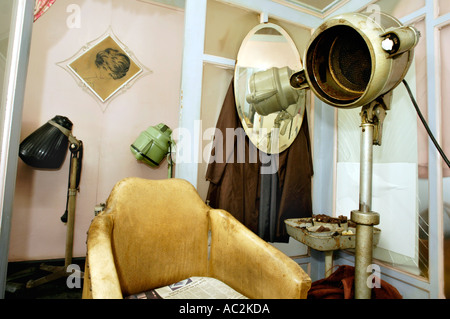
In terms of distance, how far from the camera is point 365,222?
3.46ft

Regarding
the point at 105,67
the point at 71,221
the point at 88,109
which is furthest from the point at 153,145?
the point at 105,67

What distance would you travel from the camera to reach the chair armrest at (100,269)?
54cm

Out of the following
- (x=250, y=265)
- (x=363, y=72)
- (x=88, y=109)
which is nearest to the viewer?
(x=250, y=265)

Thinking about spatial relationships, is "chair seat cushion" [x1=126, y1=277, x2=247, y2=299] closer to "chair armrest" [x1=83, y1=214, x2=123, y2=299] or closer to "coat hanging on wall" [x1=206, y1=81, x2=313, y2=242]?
"chair armrest" [x1=83, y1=214, x2=123, y2=299]

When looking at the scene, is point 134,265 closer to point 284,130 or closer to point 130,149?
point 284,130

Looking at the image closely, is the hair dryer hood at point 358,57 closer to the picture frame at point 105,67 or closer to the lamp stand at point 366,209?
the lamp stand at point 366,209

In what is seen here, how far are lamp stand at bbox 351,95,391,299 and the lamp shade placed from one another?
7.60 ft

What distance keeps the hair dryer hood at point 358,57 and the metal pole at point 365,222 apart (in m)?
0.19

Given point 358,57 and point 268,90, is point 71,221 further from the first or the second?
point 358,57

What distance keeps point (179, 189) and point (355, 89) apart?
3.16 ft

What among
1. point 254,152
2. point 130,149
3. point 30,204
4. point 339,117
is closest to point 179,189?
point 254,152

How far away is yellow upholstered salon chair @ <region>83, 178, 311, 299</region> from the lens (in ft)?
2.66

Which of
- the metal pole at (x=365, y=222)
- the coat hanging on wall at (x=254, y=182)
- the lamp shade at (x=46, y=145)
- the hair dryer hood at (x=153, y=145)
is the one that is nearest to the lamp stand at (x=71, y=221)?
the lamp shade at (x=46, y=145)

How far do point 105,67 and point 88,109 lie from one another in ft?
1.69
